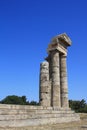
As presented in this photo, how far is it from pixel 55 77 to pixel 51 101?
2.54 m

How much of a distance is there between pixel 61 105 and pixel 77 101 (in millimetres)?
41719

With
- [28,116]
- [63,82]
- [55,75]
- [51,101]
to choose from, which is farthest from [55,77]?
[28,116]

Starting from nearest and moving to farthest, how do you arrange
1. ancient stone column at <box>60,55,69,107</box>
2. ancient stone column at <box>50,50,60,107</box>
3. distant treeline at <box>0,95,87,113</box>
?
ancient stone column at <box>50,50,60,107</box> < ancient stone column at <box>60,55,69,107</box> < distant treeline at <box>0,95,87,113</box>

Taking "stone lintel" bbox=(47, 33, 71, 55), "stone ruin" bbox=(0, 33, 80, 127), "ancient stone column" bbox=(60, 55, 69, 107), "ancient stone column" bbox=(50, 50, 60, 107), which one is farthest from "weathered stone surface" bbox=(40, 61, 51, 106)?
"ancient stone column" bbox=(60, 55, 69, 107)

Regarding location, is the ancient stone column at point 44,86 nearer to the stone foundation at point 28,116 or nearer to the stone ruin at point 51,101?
the stone ruin at point 51,101

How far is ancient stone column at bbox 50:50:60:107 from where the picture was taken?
2770cm

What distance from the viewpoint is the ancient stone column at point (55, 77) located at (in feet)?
90.9

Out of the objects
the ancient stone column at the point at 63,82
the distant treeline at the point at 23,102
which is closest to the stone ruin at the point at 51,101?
the ancient stone column at the point at 63,82

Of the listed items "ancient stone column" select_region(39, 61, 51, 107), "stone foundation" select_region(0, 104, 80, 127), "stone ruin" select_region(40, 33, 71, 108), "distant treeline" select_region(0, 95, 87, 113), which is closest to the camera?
"stone foundation" select_region(0, 104, 80, 127)

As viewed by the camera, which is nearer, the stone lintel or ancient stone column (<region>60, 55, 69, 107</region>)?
the stone lintel

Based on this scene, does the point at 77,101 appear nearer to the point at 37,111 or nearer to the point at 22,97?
the point at 22,97

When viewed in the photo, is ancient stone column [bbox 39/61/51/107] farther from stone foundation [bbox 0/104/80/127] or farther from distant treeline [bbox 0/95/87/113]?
distant treeline [bbox 0/95/87/113]

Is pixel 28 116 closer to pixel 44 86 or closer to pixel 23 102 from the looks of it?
pixel 44 86

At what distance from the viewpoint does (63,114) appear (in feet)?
84.4
